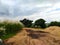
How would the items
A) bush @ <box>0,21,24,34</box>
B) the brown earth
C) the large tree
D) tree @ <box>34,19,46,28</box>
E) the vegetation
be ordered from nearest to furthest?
the brown earth, the vegetation, bush @ <box>0,21,24,34</box>, tree @ <box>34,19,46,28</box>, the large tree

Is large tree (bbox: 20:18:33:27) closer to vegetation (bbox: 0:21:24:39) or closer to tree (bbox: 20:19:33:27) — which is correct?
tree (bbox: 20:19:33:27)

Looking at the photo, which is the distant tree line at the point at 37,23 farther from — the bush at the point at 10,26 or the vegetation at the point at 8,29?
the bush at the point at 10,26

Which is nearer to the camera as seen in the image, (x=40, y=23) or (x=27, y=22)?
(x=40, y=23)

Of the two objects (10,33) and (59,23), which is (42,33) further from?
(59,23)

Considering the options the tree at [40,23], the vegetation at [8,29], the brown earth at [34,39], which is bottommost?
the brown earth at [34,39]

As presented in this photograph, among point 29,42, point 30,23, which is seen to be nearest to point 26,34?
point 29,42

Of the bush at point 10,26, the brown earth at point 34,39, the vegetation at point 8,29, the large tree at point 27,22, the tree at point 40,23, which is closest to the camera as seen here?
the brown earth at point 34,39

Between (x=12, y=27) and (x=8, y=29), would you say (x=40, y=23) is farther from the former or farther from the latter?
(x=8, y=29)

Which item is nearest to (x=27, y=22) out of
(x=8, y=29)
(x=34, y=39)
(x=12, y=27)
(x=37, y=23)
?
→ (x=37, y=23)

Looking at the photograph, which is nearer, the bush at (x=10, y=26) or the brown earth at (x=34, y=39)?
the brown earth at (x=34, y=39)

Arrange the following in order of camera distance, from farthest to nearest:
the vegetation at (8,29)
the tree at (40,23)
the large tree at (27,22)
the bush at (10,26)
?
the large tree at (27,22) < the tree at (40,23) < the bush at (10,26) < the vegetation at (8,29)

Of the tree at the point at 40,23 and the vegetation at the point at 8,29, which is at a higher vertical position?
the tree at the point at 40,23

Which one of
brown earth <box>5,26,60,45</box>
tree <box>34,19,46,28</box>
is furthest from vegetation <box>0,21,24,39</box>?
tree <box>34,19,46,28</box>

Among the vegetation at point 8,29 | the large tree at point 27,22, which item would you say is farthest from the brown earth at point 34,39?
the large tree at point 27,22
